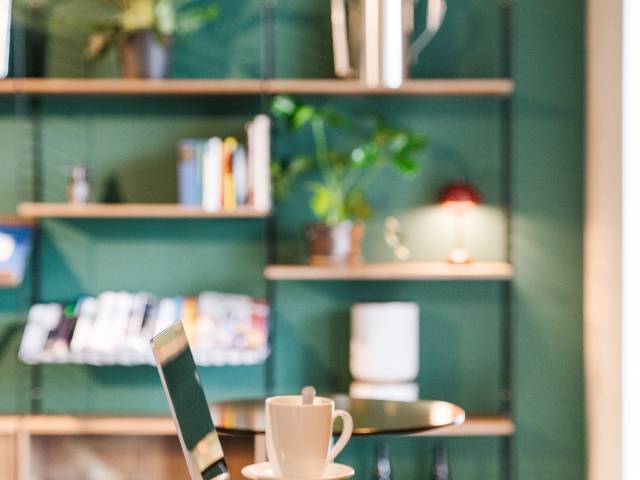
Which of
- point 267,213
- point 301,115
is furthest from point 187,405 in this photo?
point 301,115

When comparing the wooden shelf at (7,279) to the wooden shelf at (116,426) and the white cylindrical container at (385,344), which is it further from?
the white cylindrical container at (385,344)

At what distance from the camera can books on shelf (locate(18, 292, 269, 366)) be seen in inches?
146

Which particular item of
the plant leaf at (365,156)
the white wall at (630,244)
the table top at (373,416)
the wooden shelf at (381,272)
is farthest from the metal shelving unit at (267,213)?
the table top at (373,416)

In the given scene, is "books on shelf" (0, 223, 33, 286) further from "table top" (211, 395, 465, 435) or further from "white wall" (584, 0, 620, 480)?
"white wall" (584, 0, 620, 480)

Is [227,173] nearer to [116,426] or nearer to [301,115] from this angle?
[301,115]

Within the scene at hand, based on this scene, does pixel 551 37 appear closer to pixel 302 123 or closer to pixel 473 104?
pixel 473 104

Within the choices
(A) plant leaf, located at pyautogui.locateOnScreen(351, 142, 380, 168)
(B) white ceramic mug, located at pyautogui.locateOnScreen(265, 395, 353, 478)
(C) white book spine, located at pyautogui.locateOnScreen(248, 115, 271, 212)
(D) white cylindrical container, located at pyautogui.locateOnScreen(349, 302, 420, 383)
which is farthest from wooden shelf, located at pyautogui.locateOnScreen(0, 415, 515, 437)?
(B) white ceramic mug, located at pyautogui.locateOnScreen(265, 395, 353, 478)

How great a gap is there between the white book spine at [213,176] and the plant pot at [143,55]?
0.35 m

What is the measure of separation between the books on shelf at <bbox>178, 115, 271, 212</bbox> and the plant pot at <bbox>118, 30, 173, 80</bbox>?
11.2 inches

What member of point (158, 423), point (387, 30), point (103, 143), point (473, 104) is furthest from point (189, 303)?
point (387, 30)

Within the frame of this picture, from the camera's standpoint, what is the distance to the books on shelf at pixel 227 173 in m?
3.74

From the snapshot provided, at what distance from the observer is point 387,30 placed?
7.50 ft

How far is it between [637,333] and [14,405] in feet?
7.67

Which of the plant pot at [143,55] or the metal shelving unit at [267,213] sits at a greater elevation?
the plant pot at [143,55]
